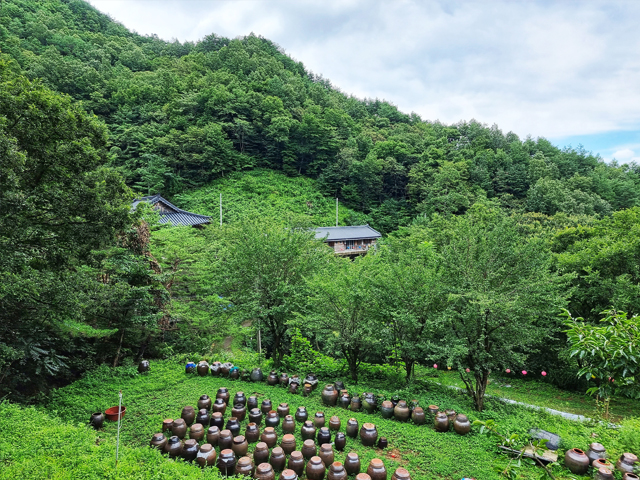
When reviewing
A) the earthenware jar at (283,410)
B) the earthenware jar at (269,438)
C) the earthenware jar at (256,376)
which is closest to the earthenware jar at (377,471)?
the earthenware jar at (269,438)

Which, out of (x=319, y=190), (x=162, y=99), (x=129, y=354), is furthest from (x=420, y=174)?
(x=129, y=354)

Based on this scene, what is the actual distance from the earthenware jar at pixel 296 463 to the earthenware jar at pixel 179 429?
256 cm

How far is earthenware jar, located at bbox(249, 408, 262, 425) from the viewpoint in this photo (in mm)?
7793

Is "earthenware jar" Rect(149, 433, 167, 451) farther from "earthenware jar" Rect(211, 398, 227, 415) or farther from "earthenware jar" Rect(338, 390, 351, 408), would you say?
"earthenware jar" Rect(338, 390, 351, 408)

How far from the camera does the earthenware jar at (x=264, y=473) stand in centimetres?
583

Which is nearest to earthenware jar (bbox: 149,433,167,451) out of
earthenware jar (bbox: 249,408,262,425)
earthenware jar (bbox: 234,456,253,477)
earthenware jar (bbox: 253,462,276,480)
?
earthenware jar (bbox: 234,456,253,477)

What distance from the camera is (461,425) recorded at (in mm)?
7730

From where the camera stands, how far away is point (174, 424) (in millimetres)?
7141

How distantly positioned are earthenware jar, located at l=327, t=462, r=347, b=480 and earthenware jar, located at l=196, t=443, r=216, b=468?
2.23 meters

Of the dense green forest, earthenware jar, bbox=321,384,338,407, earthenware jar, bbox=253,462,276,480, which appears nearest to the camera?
earthenware jar, bbox=253,462,276,480

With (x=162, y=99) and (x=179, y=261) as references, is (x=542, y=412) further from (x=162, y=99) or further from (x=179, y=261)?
(x=162, y=99)

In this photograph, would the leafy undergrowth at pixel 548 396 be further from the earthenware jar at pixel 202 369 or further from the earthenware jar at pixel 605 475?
the earthenware jar at pixel 202 369

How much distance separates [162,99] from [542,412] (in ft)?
158

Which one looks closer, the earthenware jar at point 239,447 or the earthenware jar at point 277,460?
the earthenware jar at point 277,460
